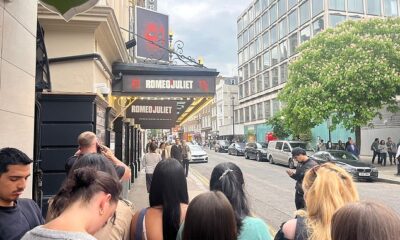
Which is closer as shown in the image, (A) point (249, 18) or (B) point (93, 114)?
(B) point (93, 114)

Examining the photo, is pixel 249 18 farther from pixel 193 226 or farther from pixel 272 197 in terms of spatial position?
pixel 193 226

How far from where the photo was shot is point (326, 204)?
2596 millimetres

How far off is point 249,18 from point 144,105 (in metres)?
54.8

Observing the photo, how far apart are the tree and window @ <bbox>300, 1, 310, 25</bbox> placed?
22.0 metres

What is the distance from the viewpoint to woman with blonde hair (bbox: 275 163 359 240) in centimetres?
254

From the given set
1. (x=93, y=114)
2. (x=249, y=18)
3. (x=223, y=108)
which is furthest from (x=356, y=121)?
(x=223, y=108)

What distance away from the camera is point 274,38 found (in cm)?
5466

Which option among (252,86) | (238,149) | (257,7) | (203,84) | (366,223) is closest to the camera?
(366,223)

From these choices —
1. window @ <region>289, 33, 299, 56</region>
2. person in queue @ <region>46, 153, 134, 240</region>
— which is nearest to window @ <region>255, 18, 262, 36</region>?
window @ <region>289, 33, 299, 56</region>

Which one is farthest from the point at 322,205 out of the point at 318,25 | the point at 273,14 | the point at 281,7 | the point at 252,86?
the point at 252,86

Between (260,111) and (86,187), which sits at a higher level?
(260,111)

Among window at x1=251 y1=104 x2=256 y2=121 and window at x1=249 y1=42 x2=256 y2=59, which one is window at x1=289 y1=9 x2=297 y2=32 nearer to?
window at x1=249 y1=42 x2=256 y2=59

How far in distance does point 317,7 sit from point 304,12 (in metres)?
3.41

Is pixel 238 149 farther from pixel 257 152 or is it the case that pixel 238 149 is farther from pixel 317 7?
pixel 317 7
